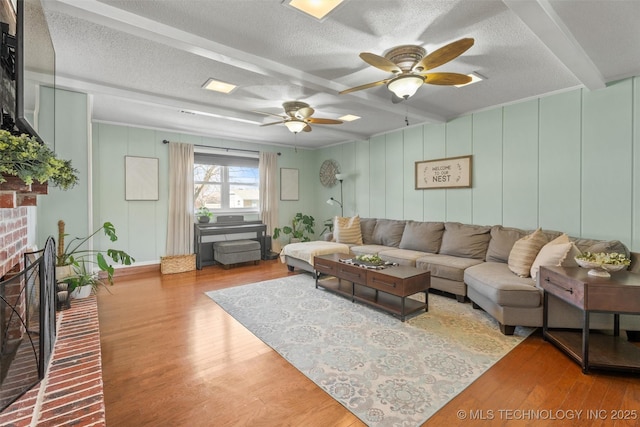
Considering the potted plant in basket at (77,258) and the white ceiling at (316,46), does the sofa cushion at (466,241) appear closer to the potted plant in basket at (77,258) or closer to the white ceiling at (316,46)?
the white ceiling at (316,46)

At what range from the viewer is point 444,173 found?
4703 millimetres

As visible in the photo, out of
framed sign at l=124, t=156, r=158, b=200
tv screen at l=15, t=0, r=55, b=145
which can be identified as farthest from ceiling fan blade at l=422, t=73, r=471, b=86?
framed sign at l=124, t=156, r=158, b=200

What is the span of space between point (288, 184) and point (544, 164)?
4754mm

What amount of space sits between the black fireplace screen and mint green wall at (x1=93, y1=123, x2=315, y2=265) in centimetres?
352

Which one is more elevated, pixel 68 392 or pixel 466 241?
pixel 466 241

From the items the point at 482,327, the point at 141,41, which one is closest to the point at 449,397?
the point at 482,327

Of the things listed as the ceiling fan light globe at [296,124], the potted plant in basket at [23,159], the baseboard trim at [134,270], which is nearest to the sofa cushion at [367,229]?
the ceiling fan light globe at [296,124]

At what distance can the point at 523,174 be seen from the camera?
12.7 feet

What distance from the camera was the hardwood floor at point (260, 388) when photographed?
169 cm

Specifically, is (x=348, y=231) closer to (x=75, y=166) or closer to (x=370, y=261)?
(x=370, y=261)

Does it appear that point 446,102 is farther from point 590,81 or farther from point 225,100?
point 225,100

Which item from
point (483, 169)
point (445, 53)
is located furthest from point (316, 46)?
point (483, 169)

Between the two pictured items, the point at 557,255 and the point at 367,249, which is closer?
the point at 557,255

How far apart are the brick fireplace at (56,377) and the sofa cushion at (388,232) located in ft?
13.5
